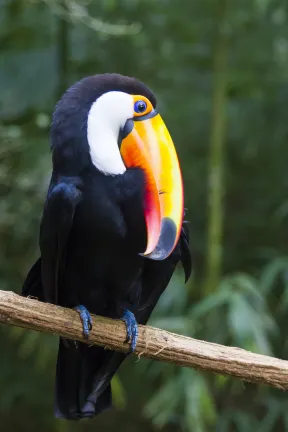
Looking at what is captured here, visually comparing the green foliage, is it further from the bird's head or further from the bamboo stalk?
the bird's head

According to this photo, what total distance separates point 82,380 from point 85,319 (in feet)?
0.81

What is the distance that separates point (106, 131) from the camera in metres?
1.37

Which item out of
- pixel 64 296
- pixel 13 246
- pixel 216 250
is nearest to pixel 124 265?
pixel 64 296

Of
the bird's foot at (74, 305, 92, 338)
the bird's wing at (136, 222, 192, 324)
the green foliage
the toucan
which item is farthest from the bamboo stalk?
the bird's foot at (74, 305, 92, 338)

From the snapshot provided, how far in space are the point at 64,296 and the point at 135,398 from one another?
1.21 metres

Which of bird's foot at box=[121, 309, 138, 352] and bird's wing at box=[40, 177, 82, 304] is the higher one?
bird's wing at box=[40, 177, 82, 304]

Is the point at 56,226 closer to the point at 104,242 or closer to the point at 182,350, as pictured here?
the point at 104,242

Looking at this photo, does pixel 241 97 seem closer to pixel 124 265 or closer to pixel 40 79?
pixel 40 79

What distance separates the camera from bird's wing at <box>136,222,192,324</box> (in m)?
1.50

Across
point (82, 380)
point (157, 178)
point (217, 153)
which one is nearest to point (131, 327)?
point (82, 380)

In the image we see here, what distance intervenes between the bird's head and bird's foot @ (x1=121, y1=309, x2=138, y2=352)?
219 millimetres

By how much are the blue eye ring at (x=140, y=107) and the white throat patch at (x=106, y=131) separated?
0.09ft

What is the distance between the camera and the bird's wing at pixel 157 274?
1498 millimetres

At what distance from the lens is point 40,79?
7.39ft
